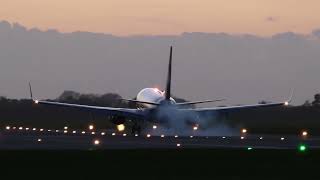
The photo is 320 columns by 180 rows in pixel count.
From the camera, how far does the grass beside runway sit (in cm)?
3347

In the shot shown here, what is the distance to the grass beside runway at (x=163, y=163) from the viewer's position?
110 feet

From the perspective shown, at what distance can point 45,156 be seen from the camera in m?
41.9

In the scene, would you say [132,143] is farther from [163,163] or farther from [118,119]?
[118,119]

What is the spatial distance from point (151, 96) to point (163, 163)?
49351mm

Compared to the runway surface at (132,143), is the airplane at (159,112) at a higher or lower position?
higher

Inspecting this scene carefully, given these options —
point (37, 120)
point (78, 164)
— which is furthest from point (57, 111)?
point (78, 164)

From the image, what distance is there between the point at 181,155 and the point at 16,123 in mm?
66275

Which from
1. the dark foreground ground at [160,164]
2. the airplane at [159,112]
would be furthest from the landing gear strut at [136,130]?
the dark foreground ground at [160,164]

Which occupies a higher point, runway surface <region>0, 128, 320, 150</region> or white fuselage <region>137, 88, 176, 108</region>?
white fuselage <region>137, 88, 176, 108</region>

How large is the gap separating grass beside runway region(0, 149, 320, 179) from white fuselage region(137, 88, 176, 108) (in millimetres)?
36454

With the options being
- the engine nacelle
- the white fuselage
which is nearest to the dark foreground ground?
the white fuselage

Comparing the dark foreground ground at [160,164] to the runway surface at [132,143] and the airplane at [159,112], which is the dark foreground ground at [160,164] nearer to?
the runway surface at [132,143]

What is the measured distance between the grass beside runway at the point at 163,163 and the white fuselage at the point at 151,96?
120 feet

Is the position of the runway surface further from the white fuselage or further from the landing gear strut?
the white fuselage
